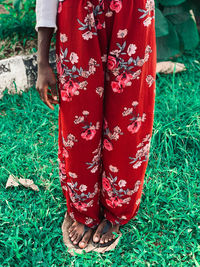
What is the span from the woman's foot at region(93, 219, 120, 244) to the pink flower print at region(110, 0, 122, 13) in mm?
1100

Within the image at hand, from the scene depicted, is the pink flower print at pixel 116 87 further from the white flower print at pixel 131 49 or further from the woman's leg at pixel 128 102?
the white flower print at pixel 131 49

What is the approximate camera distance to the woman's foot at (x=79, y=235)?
1635 millimetres

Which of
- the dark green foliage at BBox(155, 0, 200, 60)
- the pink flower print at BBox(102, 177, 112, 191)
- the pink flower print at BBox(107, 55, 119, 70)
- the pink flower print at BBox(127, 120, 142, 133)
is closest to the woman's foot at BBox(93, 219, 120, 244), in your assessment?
the pink flower print at BBox(102, 177, 112, 191)

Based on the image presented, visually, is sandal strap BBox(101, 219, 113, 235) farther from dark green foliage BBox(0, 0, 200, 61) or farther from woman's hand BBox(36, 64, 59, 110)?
dark green foliage BBox(0, 0, 200, 61)

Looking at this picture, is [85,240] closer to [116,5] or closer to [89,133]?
[89,133]

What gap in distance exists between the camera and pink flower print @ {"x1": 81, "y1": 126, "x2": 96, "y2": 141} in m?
1.30

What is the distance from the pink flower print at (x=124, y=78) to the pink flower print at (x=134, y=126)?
187 millimetres

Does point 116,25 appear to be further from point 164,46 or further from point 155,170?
point 164,46

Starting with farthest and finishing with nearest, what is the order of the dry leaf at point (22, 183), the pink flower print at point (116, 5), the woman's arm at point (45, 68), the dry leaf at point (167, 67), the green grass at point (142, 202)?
the dry leaf at point (167, 67) < the dry leaf at point (22, 183) < the green grass at point (142, 202) < the woman's arm at point (45, 68) < the pink flower print at point (116, 5)

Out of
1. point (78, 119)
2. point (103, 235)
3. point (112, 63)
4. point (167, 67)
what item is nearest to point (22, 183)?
point (103, 235)

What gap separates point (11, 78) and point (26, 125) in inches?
18.1

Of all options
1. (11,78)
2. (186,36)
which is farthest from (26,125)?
(186,36)

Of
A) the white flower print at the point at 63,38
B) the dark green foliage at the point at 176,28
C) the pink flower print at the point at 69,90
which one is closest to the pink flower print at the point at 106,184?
the pink flower print at the point at 69,90

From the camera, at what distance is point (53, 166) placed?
205 cm
